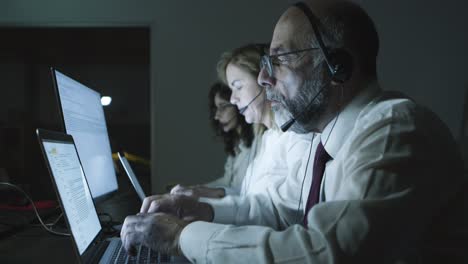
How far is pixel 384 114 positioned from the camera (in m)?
0.70

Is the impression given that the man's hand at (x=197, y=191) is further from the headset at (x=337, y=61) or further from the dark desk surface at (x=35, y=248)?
the headset at (x=337, y=61)

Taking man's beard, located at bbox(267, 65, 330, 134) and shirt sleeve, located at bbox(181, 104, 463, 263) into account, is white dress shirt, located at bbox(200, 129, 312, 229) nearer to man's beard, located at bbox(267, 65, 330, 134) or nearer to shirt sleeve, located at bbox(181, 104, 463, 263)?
man's beard, located at bbox(267, 65, 330, 134)

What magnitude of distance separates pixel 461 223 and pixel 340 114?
1.15 feet

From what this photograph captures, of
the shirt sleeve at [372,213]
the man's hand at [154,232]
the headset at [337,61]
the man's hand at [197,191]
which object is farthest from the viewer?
the man's hand at [197,191]

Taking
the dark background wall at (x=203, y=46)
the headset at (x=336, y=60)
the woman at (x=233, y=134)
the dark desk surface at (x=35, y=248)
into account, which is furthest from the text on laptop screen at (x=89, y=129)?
the dark background wall at (x=203, y=46)

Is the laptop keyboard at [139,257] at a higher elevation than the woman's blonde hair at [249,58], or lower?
lower

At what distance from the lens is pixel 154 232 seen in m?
0.73

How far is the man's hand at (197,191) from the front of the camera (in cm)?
150

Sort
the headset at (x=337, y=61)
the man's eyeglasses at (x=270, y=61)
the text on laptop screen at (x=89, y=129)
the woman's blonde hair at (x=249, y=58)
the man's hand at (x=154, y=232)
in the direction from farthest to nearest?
1. the woman's blonde hair at (x=249, y=58)
2. the text on laptop screen at (x=89, y=129)
3. the man's eyeglasses at (x=270, y=61)
4. the headset at (x=337, y=61)
5. the man's hand at (x=154, y=232)

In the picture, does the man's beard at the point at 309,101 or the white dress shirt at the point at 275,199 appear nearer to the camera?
the man's beard at the point at 309,101

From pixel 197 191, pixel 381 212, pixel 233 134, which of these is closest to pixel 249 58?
pixel 197 191

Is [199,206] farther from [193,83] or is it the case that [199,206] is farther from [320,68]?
[193,83]

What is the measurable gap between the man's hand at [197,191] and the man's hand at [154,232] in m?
0.70

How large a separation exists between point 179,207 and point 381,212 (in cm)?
64
